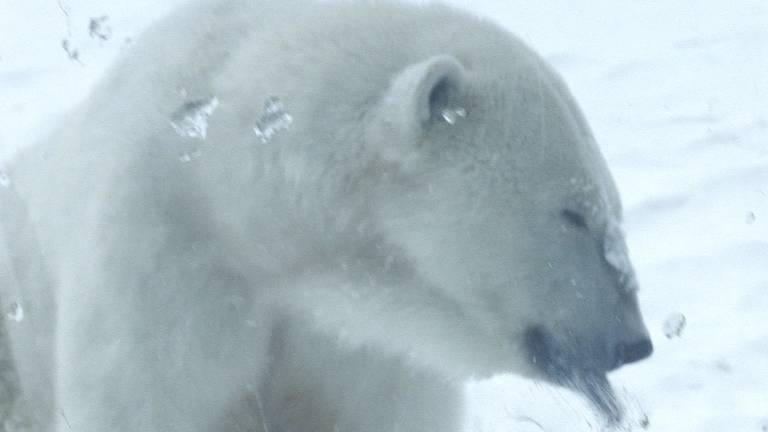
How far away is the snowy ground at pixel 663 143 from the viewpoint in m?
4.36

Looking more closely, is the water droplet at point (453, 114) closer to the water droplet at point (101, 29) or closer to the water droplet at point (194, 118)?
the water droplet at point (194, 118)

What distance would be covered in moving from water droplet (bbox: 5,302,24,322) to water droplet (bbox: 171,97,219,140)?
0.98 m

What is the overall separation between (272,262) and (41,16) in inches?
141

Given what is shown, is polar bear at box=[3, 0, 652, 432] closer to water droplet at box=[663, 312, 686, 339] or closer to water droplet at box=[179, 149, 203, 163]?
water droplet at box=[179, 149, 203, 163]

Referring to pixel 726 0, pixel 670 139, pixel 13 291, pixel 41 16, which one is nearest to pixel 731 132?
pixel 670 139

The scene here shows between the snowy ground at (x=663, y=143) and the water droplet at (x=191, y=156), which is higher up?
the water droplet at (x=191, y=156)

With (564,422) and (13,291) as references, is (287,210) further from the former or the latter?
(564,422)

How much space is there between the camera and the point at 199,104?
9.95 ft

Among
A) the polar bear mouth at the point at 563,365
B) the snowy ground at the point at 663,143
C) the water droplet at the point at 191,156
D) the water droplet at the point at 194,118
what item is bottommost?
the snowy ground at the point at 663,143

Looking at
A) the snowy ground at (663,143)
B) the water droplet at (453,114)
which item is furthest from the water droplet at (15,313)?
the water droplet at (453,114)

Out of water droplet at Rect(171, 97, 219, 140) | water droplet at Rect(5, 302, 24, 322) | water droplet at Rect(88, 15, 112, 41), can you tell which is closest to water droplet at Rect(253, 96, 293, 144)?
water droplet at Rect(171, 97, 219, 140)

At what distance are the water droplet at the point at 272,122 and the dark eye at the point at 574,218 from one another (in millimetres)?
653

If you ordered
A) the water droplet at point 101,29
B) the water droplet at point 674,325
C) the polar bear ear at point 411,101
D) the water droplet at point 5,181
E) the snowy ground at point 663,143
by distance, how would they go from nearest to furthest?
1. the polar bear ear at point 411,101
2. the water droplet at point 5,181
3. the snowy ground at point 663,143
4. the water droplet at point 674,325
5. the water droplet at point 101,29

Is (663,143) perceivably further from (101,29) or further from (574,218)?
(574,218)
